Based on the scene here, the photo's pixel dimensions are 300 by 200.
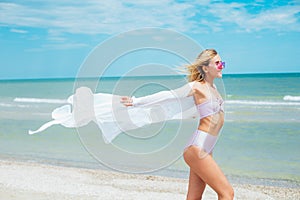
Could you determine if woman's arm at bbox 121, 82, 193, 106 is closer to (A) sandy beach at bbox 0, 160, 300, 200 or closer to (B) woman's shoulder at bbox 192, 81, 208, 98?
(B) woman's shoulder at bbox 192, 81, 208, 98

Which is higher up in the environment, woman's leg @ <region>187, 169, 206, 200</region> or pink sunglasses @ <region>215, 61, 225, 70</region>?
pink sunglasses @ <region>215, 61, 225, 70</region>

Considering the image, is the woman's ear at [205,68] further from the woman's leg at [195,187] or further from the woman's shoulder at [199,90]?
the woman's leg at [195,187]

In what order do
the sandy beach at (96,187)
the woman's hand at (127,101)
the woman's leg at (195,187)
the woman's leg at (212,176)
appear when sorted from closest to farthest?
the woman's leg at (212,176) → the woman's hand at (127,101) → the woman's leg at (195,187) → the sandy beach at (96,187)

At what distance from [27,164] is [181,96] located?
7.06 meters

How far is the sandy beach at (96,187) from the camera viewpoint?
287 inches

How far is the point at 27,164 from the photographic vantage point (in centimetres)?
1027

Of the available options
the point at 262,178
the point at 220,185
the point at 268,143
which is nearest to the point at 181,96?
the point at 220,185

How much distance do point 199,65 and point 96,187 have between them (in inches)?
168

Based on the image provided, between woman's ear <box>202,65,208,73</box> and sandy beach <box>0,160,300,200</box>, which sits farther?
sandy beach <box>0,160,300,200</box>

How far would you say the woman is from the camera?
4.14m

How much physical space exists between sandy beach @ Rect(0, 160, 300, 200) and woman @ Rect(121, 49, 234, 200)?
297cm

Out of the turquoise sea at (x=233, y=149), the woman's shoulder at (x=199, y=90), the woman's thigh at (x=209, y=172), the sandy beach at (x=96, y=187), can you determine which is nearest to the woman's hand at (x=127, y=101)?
the woman's shoulder at (x=199, y=90)

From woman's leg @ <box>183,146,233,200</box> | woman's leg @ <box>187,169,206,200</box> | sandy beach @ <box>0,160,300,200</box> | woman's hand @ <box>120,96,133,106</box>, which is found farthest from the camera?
sandy beach @ <box>0,160,300,200</box>

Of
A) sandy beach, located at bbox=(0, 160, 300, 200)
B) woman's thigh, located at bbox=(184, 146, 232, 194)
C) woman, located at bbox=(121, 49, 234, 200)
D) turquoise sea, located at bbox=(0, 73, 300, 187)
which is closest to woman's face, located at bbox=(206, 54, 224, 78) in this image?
woman, located at bbox=(121, 49, 234, 200)
